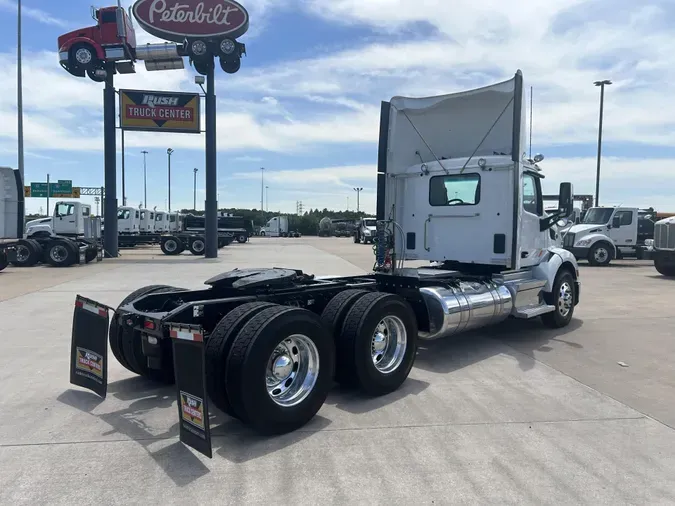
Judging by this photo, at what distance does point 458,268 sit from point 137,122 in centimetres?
1958

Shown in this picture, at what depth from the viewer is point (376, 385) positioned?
4.90 metres

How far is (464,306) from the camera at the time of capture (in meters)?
6.30

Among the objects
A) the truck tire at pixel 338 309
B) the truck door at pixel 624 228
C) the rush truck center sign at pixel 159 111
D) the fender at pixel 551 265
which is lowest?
the truck tire at pixel 338 309

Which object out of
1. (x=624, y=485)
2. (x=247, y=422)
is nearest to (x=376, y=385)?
(x=247, y=422)

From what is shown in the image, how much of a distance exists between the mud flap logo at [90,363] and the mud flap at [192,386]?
5.00 feet

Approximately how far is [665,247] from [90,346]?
16.5 m

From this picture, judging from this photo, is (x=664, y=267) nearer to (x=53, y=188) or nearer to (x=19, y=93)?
Answer: (x=19, y=93)

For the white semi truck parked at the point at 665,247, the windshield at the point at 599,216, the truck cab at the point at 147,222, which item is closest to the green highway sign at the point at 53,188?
the truck cab at the point at 147,222

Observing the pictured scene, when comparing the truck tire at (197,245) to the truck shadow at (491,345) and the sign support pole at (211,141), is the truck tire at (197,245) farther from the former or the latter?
the truck shadow at (491,345)

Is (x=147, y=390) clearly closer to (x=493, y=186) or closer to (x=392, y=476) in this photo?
(x=392, y=476)

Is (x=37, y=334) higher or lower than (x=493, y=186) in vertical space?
lower

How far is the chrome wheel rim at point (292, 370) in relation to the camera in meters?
4.20

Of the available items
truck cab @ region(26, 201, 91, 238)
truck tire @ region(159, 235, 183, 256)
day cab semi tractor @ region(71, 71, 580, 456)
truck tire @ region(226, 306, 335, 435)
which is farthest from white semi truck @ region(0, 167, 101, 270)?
truck tire @ region(226, 306, 335, 435)

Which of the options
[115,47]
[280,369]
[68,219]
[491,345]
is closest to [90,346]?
[280,369]
